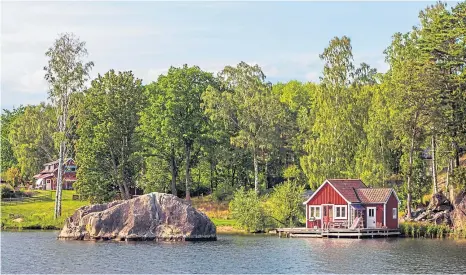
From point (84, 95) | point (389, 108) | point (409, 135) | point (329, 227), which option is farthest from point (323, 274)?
point (84, 95)

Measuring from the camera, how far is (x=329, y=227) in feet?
241

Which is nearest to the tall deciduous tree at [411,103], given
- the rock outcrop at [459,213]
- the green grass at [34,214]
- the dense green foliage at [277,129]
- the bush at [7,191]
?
the dense green foliage at [277,129]

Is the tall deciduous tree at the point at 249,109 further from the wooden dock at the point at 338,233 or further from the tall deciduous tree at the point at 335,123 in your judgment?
the wooden dock at the point at 338,233

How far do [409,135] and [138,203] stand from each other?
30.6m

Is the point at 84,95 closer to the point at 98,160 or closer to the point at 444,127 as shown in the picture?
the point at 98,160

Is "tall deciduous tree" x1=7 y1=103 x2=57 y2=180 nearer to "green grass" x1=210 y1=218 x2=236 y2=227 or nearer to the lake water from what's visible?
"green grass" x1=210 y1=218 x2=236 y2=227

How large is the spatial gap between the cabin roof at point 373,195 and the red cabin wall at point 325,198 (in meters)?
2.33

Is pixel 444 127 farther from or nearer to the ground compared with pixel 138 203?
farther from the ground

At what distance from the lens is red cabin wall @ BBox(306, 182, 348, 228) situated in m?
73.9

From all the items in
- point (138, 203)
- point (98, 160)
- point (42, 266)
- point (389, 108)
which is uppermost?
point (389, 108)

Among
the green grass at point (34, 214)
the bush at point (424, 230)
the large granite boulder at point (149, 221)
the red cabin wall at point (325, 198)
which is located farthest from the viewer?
the green grass at point (34, 214)

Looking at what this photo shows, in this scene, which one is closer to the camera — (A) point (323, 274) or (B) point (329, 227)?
(A) point (323, 274)

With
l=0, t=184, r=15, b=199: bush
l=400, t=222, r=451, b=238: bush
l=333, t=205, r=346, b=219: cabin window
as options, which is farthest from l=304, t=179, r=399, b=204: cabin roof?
l=0, t=184, r=15, b=199: bush

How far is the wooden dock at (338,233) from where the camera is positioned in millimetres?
70188
